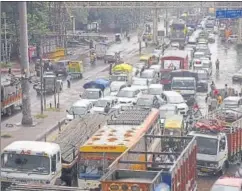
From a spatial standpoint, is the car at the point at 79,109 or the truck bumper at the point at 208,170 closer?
the truck bumper at the point at 208,170

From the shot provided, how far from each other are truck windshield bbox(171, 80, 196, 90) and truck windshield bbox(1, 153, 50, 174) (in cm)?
1780

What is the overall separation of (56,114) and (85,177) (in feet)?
49.9

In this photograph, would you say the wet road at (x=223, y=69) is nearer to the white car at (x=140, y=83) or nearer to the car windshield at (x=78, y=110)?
the white car at (x=140, y=83)

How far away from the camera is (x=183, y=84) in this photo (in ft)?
112

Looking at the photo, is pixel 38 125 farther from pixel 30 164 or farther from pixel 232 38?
pixel 232 38

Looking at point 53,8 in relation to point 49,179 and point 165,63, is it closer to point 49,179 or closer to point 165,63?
point 165,63

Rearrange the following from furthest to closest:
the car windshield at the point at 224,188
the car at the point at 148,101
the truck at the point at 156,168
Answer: the car at the point at 148,101
the car windshield at the point at 224,188
the truck at the point at 156,168

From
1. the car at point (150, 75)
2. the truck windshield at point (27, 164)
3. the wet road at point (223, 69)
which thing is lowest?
the wet road at point (223, 69)

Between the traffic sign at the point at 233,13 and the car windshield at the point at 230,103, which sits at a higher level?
the traffic sign at the point at 233,13

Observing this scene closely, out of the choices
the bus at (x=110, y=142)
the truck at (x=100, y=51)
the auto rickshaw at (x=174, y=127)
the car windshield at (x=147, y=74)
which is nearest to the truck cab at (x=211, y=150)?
the bus at (x=110, y=142)

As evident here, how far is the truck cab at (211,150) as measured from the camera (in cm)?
1998

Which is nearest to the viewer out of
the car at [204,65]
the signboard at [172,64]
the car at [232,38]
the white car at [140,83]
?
the white car at [140,83]

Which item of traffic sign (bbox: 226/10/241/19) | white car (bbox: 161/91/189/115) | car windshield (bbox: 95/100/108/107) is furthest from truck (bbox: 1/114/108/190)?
traffic sign (bbox: 226/10/241/19)

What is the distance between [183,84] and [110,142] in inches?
696
